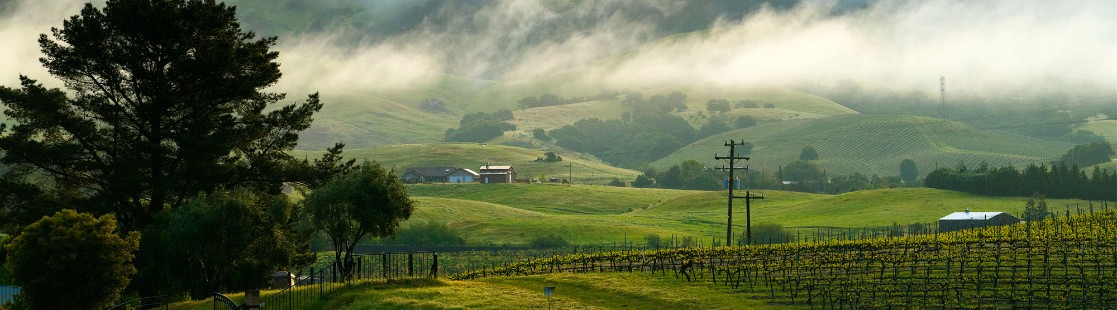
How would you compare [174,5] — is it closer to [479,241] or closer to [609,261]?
[609,261]

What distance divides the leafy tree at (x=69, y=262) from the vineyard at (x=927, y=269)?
25.7 meters

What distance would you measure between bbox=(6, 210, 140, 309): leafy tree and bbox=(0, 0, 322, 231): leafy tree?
12958 millimetres

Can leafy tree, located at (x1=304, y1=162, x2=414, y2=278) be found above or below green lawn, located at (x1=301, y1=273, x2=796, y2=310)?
above

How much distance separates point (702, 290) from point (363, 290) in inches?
729

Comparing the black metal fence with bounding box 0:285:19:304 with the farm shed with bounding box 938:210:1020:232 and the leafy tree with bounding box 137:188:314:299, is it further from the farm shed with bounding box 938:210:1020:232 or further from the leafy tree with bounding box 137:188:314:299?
the farm shed with bounding box 938:210:1020:232

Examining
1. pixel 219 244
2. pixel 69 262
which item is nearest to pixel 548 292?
pixel 69 262

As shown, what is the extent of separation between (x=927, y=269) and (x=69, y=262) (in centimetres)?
4837

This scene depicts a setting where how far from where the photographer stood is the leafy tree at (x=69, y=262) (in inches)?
2507

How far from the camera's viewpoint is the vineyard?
2103 inches

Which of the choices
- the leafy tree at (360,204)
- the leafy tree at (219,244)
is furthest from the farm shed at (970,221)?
the leafy tree at (219,244)

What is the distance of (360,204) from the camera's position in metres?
78.5

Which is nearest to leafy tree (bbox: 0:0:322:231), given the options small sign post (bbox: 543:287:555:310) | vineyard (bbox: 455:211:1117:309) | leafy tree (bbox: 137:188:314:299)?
leafy tree (bbox: 137:188:314:299)

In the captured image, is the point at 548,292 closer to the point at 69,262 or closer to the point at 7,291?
the point at 69,262

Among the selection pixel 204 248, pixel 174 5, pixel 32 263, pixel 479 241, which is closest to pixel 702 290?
pixel 204 248
